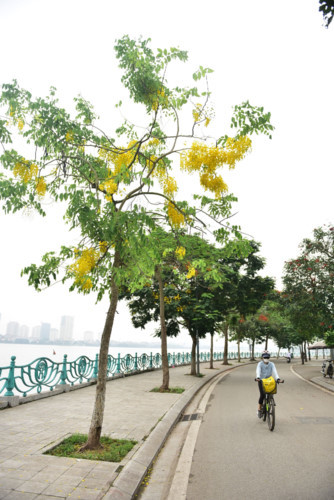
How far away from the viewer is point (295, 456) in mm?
5766

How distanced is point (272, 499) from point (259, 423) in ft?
14.5

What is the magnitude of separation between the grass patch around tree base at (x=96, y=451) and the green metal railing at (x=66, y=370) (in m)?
3.60

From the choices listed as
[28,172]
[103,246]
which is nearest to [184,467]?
[103,246]

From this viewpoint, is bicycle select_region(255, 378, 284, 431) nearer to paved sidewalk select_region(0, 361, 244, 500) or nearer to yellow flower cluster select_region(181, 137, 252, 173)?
paved sidewalk select_region(0, 361, 244, 500)

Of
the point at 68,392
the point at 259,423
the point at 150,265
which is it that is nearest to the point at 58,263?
the point at 150,265

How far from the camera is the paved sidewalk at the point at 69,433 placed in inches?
164

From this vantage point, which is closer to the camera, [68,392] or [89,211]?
[89,211]

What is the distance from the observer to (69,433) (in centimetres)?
671

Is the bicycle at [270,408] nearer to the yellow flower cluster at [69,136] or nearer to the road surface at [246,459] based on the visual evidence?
the road surface at [246,459]

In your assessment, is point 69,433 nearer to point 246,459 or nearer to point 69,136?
point 246,459

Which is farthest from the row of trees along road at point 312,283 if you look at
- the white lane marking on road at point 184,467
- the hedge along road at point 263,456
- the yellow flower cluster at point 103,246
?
the yellow flower cluster at point 103,246

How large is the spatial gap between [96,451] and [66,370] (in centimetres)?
742

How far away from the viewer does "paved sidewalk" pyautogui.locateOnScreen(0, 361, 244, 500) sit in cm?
418

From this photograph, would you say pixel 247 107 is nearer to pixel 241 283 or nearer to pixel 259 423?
pixel 259 423
